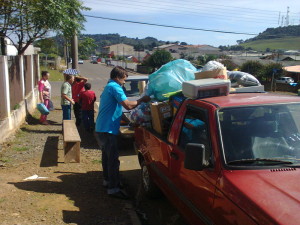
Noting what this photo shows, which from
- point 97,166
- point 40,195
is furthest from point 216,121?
point 97,166

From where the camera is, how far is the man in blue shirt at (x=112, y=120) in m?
4.79

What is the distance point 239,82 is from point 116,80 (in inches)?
88.6

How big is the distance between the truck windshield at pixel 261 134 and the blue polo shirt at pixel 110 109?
1.95 metres

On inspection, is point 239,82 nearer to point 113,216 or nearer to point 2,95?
point 113,216

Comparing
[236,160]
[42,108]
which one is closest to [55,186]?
[236,160]

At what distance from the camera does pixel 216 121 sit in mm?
3188

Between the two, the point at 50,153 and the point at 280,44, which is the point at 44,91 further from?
the point at 280,44

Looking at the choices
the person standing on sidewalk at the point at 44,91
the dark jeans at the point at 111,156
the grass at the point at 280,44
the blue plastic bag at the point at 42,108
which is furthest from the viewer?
the grass at the point at 280,44

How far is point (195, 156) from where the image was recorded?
291 centimetres

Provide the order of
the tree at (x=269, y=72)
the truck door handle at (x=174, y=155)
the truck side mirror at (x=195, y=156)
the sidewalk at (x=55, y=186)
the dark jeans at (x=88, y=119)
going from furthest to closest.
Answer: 1. the tree at (x=269, y=72)
2. the dark jeans at (x=88, y=119)
3. the sidewalk at (x=55, y=186)
4. the truck door handle at (x=174, y=155)
5. the truck side mirror at (x=195, y=156)

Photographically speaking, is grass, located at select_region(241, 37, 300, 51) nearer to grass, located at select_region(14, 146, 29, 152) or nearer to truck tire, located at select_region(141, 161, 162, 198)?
grass, located at select_region(14, 146, 29, 152)

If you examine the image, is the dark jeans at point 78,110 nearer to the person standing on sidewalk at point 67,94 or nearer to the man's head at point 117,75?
the person standing on sidewalk at point 67,94

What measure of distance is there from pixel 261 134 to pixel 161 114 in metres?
1.70

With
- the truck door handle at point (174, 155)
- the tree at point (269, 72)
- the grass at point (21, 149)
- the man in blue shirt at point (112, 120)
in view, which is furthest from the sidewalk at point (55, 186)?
the tree at point (269, 72)
